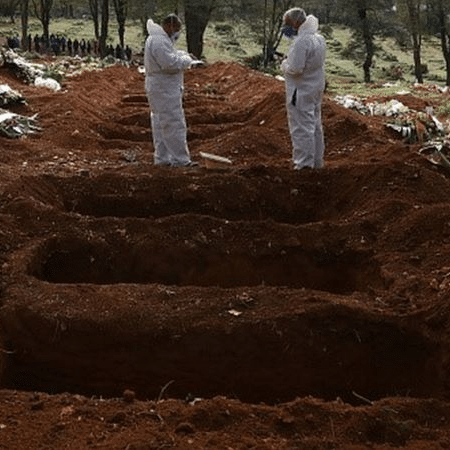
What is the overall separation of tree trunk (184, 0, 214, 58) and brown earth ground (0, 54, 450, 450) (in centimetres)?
2550

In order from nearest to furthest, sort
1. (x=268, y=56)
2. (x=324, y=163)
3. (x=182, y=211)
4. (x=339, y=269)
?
(x=339, y=269)
(x=182, y=211)
(x=324, y=163)
(x=268, y=56)

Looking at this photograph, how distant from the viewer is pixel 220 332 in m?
5.72

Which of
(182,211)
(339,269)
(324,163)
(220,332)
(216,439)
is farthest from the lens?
(324,163)

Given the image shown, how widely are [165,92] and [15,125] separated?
11.6 feet

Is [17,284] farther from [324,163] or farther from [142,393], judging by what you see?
[324,163]

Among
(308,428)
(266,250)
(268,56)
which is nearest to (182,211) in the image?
(266,250)

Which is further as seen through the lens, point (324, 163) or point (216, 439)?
point (324, 163)

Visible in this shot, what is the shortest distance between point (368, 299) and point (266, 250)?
4.71ft

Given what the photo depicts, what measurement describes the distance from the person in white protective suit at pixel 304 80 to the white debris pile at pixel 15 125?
4750 millimetres

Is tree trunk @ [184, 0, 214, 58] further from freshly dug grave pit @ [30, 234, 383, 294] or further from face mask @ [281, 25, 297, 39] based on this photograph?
freshly dug grave pit @ [30, 234, 383, 294]

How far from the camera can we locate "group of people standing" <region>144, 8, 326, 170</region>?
9.15 m

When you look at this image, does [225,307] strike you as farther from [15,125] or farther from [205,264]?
[15,125]

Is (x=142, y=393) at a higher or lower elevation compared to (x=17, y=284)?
lower

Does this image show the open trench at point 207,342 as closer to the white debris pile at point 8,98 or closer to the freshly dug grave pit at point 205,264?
the freshly dug grave pit at point 205,264
